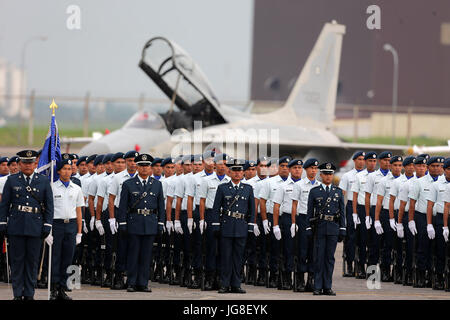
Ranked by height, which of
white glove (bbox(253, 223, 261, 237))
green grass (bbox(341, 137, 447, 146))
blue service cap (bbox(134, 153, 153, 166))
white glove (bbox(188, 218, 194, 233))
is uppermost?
green grass (bbox(341, 137, 447, 146))

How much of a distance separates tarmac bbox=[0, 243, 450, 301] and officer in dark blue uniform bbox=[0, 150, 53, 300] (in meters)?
0.70

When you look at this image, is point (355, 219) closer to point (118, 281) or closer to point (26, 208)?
point (118, 281)

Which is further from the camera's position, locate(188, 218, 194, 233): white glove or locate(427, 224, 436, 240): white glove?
locate(188, 218, 194, 233): white glove

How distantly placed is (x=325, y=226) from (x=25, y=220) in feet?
13.0

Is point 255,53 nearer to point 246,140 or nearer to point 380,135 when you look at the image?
point 380,135

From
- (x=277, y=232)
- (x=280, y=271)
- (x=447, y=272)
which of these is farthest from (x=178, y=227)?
(x=447, y=272)

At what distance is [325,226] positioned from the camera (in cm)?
1294

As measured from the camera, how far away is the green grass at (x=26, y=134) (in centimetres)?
4585

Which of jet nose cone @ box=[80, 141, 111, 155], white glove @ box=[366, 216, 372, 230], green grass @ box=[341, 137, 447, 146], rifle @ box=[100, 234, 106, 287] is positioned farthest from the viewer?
green grass @ box=[341, 137, 447, 146]

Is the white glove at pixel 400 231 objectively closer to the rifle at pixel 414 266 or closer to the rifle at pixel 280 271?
the rifle at pixel 414 266

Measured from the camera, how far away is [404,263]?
14648mm

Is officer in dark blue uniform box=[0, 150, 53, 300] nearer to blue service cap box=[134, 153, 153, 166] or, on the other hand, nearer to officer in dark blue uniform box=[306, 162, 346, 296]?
blue service cap box=[134, 153, 153, 166]

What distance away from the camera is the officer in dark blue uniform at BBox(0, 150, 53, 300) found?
11.2 meters

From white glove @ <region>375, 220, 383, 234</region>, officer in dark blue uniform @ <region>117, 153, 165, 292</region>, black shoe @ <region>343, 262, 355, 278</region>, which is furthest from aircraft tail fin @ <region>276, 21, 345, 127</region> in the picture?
officer in dark blue uniform @ <region>117, 153, 165, 292</region>
